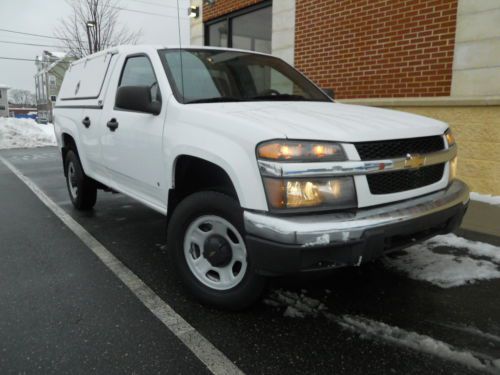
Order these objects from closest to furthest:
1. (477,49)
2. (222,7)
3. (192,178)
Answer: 1. (192,178)
2. (477,49)
3. (222,7)

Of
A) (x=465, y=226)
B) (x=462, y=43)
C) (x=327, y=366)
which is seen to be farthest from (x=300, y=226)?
(x=462, y=43)

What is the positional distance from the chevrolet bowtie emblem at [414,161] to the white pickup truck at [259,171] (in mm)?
11

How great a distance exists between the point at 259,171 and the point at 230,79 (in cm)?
151

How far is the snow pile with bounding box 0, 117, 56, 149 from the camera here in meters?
17.1

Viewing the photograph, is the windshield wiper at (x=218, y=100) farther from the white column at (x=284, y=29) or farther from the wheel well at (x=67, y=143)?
the white column at (x=284, y=29)

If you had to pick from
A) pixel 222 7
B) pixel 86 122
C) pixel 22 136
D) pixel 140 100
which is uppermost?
pixel 222 7

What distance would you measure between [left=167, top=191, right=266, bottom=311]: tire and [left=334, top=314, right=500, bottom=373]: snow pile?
653 mm

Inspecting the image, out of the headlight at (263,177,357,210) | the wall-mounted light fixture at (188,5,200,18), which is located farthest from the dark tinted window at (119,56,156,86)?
the wall-mounted light fixture at (188,5,200,18)

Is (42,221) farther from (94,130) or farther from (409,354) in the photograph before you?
(409,354)

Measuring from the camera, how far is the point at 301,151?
2.44m

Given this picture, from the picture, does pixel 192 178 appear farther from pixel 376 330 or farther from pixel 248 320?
pixel 376 330

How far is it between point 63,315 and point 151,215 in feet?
8.94

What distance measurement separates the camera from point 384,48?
274 inches

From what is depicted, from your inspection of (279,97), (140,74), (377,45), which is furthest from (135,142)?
(377,45)
